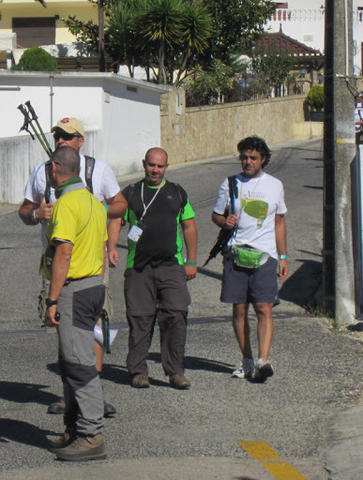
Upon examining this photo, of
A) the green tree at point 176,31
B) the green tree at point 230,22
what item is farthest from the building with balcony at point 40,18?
the green tree at point 230,22

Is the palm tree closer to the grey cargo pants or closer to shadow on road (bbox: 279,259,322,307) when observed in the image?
shadow on road (bbox: 279,259,322,307)

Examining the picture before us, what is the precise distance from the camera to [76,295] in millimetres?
5543

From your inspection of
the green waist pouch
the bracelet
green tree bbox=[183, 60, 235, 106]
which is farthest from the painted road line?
green tree bbox=[183, 60, 235, 106]

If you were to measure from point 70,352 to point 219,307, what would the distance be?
5.73 meters

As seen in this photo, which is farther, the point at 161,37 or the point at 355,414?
the point at 161,37

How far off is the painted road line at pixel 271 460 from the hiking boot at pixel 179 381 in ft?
4.20

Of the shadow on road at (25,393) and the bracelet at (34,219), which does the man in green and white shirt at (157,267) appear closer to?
the shadow on road at (25,393)

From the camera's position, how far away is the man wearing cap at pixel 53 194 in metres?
6.36

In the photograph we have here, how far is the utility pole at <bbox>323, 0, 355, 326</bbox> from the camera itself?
9906 millimetres

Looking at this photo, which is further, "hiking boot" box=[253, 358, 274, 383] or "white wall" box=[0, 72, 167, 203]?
"white wall" box=[0, 72, 167, 203]

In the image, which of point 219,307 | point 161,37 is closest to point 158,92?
point 161,37

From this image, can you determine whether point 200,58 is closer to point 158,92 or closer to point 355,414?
point 158,92

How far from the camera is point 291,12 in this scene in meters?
60.9

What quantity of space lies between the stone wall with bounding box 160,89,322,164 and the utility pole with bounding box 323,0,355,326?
21153 mm
